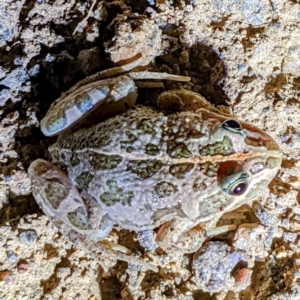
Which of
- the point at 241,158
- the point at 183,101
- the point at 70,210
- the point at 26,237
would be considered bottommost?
the point at 26,237

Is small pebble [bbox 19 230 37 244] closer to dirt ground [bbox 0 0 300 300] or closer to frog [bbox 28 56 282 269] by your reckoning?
dirt ground [bbox 0 0 300 300]

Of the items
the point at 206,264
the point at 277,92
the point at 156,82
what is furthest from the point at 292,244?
the point at 156,82

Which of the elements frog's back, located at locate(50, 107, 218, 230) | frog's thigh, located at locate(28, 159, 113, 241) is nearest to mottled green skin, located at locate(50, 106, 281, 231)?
frog's back, located at locate(50, 107, 218, 230)

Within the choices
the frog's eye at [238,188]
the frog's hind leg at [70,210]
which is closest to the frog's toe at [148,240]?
the frog's hind leg at [70,210]

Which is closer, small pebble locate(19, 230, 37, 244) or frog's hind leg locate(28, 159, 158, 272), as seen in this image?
frog's hind leg locate(28, 159, 158, 272)

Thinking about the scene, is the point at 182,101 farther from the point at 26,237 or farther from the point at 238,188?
the point at 26,237

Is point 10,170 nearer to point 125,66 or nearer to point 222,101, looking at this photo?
point 125,66

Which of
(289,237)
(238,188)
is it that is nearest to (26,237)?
(238,188)
